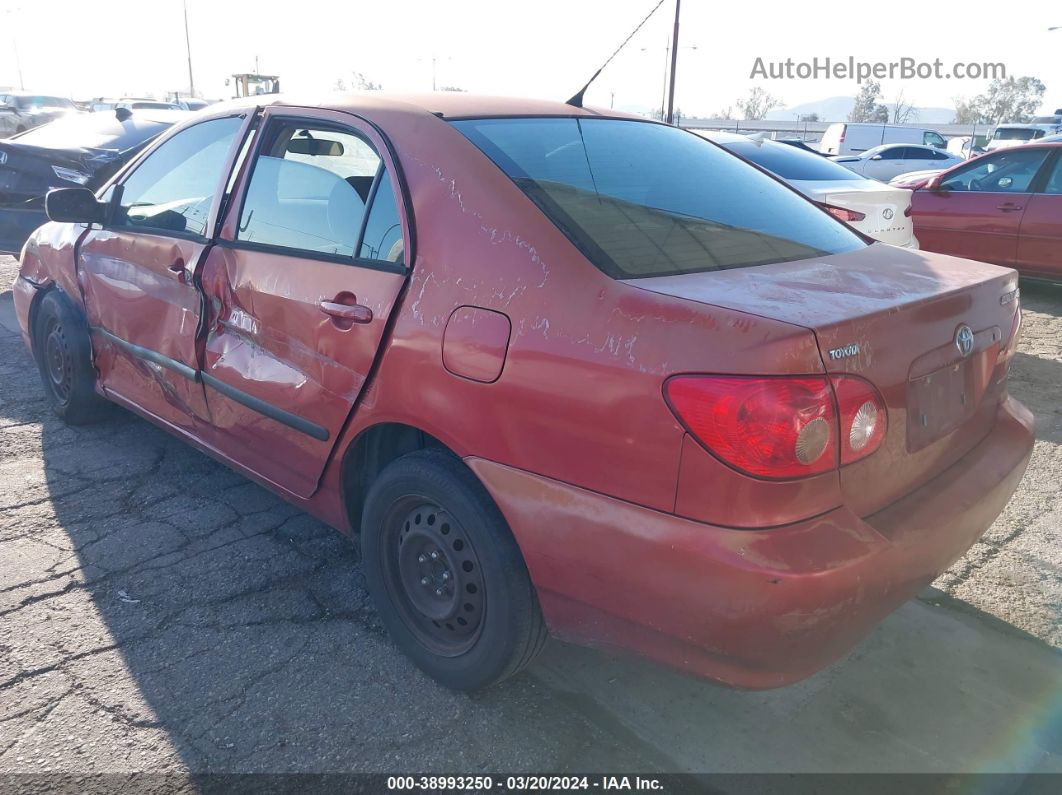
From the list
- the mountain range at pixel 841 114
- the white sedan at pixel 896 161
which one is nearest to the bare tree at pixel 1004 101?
the mountain range at pixel 841 114

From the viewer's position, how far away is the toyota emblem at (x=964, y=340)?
2.14m

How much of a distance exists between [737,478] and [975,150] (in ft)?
89.0

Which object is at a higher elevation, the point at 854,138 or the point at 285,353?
the point at 854,138

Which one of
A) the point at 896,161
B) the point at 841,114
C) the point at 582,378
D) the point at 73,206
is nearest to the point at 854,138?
the point at 896,161

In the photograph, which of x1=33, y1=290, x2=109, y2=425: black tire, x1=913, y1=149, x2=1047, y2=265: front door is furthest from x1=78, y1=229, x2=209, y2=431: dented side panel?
x1=913, y1=149, x2=1047, y2=265: front door

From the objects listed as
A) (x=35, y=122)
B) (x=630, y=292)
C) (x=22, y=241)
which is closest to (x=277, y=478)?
(x=630, y=292)

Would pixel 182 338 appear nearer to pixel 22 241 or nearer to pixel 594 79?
pixel 594 79

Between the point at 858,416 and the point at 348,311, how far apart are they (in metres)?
1.42

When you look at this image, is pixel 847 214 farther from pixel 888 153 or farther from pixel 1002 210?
pixel 888 153

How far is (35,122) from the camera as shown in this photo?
26.6 m

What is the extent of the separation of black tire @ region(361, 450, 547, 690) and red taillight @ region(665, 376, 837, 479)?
64 cm

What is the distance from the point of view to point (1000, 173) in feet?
25.5

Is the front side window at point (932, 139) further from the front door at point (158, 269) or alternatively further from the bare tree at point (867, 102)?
the bare tree at point (867, 102)

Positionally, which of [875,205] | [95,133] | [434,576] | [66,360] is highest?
[95,133]
